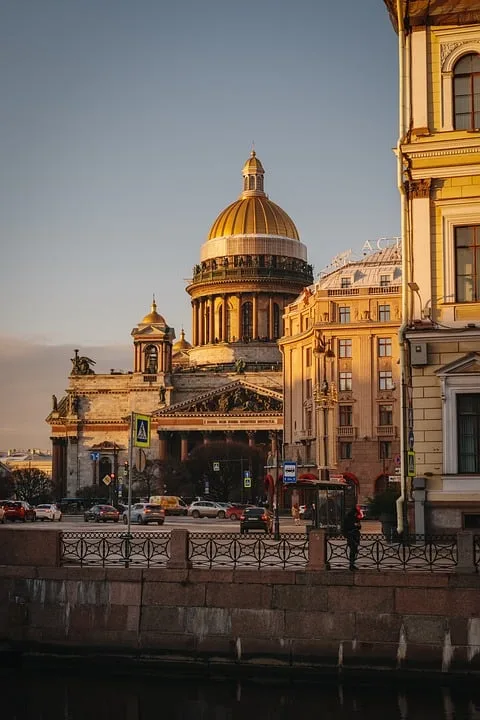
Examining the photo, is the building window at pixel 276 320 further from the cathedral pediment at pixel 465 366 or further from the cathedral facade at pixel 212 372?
the cathedral pediment at pixel 465 366

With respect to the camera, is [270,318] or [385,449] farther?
[270,318]

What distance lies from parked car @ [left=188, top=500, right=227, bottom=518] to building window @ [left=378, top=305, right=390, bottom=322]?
14718 millimetres

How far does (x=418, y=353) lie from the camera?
3188cm

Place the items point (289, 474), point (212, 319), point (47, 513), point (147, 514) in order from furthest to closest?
point (212, 319) → point (47, 513) → point (147, 514) → point (289, 474)

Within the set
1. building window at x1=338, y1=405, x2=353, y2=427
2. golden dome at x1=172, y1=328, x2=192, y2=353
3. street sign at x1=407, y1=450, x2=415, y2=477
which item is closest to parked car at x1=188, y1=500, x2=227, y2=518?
building window at x1=338, y1=405, x2=353, y2=427

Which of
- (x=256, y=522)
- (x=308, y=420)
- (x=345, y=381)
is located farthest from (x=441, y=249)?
(x=308, y=420)

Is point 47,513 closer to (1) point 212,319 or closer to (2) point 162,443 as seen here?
(2) point 162,443

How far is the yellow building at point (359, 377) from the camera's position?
8200cm

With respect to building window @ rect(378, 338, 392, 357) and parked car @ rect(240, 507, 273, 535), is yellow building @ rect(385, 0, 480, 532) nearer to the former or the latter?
parked car @ rect(240, 507, 273, 535)

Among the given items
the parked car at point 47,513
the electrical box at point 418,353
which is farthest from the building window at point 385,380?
the electrical box at point 418,353

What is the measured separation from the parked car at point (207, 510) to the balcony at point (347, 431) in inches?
325

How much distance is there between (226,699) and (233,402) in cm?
10890

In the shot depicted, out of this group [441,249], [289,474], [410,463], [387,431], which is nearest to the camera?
[441,249]

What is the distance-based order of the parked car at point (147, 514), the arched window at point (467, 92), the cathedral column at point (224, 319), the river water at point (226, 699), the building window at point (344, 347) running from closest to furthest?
the river water at point (226, 699) < the arched window at point (467, 92) < the parked car at point (147, 514) < the building window at point (344, 347) < the cathedral column at point (224, 319)
